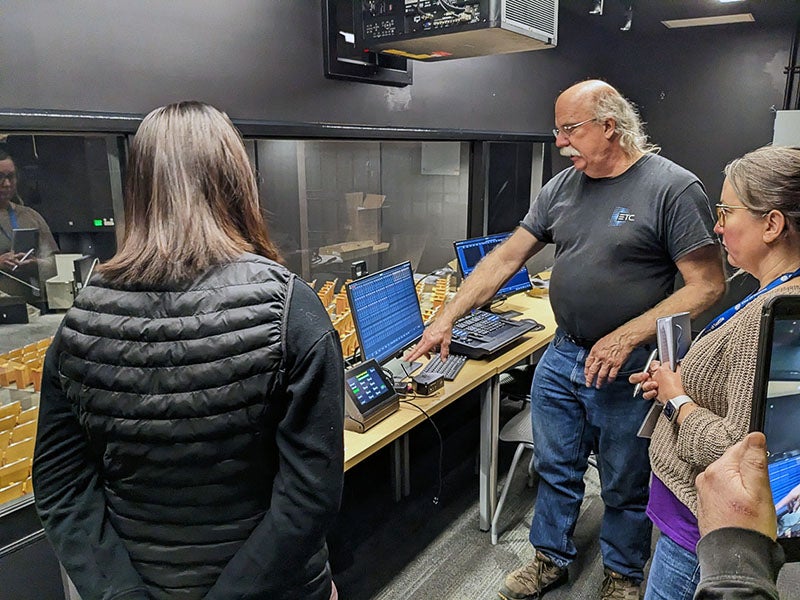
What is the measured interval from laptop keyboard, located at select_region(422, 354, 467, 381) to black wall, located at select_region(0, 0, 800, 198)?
3.49 feet

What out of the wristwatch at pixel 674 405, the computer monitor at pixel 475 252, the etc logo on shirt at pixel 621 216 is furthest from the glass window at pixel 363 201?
the wristwatch at pixel 674 405

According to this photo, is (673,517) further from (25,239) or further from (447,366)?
(25,239)

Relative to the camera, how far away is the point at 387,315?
2.23 meters

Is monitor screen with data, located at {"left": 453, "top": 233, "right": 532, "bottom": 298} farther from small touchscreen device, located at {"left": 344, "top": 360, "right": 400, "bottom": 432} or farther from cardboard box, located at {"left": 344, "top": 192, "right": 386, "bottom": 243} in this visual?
small touchscreen device, located at {"left": 344, "top": 360, "right": 400, "bottom": 432}

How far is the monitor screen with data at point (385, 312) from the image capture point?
2078mm

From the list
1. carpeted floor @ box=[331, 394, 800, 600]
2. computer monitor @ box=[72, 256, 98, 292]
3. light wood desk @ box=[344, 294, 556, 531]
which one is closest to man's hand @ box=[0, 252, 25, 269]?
computer monitor @ box=[72, 256, 98, 292]

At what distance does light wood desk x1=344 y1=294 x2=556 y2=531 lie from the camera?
6.14ft

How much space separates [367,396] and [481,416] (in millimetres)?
Answer: 769

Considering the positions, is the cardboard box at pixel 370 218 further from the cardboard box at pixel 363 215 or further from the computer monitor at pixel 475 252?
the computer monitor at pixel 475 252

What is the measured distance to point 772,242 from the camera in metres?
1.21

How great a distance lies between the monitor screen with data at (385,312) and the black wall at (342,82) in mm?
703

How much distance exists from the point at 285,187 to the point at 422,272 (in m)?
1.46

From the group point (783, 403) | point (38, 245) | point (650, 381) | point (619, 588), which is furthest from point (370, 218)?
point (783, 403)

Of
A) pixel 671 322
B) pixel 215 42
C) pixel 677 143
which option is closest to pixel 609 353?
pixel 671 322
